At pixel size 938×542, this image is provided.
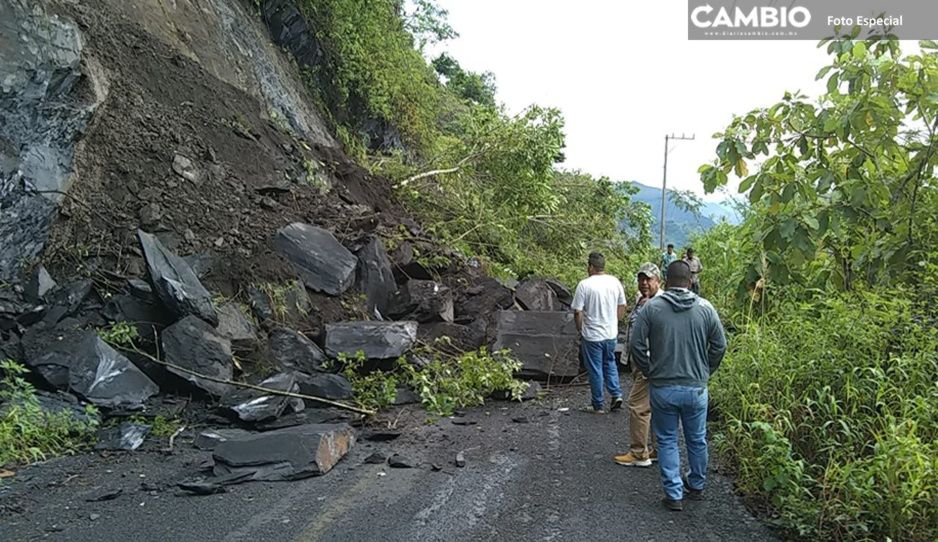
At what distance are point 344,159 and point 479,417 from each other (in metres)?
7.40

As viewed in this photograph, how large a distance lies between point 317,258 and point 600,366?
425cm

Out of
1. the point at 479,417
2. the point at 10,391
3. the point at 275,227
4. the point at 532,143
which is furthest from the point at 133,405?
the point at 532,143

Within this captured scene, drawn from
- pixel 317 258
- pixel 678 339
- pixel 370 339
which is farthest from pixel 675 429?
pixel 317 258

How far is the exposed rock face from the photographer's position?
698 cm

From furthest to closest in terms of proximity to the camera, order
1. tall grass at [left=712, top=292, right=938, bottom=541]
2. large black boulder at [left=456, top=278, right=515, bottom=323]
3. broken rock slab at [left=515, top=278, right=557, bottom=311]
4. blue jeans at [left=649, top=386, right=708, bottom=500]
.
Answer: broken rock slab at [left=515, top=278, right=557, bottom=311] < large black boulder at [left=456, top=278, right=515, bottom=323] < blue jeans at [left=649, top=386, right=708, bottom=500] < tall grass at [left=712, top=292, right=938, bottom=541]

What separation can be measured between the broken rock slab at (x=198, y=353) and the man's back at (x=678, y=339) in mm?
4148

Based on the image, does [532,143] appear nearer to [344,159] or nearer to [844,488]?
[344,159]

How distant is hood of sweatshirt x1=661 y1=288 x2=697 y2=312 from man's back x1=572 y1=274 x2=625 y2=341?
226 cm

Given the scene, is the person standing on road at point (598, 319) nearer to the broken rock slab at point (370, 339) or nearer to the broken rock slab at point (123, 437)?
the broken rock slab at point (370, 339)

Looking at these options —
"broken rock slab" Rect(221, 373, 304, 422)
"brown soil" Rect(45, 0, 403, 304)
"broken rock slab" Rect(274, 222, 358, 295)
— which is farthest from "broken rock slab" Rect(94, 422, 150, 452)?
"broken rock slab" Rect(274, 222, 358, 295)

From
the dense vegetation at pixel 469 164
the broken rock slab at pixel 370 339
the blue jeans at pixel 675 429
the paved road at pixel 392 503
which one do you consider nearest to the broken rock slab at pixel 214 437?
the paved road at pixel 392 503

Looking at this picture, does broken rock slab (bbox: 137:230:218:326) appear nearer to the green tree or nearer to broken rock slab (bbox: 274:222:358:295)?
broken rock slab (bbox: 274:222:358:295)

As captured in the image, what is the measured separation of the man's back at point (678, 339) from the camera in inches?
179

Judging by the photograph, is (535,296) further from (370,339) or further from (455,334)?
(370,339)
